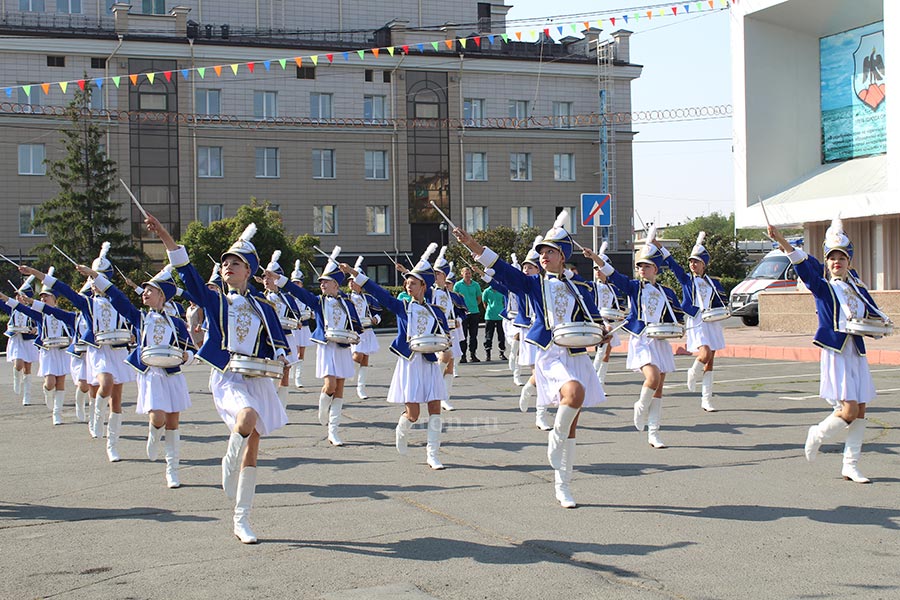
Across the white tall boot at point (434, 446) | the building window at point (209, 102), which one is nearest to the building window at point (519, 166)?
the building window at point (209, 102)

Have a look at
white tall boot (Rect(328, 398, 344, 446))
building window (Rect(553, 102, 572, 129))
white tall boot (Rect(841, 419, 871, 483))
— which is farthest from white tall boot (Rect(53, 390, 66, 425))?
building window (Rect(553, 102, 572, 129))

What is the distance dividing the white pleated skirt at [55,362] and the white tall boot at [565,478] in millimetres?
9547

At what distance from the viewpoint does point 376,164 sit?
5309 centimetres

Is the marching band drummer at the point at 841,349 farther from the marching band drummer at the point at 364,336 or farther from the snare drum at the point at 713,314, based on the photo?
the marching band drummer at the point at 364,336

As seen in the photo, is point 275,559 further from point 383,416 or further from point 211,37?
point 211,37

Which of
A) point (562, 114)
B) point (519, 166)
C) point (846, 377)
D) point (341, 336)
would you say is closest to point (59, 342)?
point (341, 336)

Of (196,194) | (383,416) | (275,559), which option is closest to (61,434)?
(383,416)

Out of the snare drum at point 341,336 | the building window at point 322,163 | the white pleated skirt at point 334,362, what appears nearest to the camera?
the white pleated skirt at point 334,362

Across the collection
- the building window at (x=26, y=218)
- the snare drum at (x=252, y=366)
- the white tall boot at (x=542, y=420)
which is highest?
the building window at (x=26, y=218)

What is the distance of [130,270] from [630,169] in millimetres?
27508

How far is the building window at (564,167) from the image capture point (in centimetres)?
5584

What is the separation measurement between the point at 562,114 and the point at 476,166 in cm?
554

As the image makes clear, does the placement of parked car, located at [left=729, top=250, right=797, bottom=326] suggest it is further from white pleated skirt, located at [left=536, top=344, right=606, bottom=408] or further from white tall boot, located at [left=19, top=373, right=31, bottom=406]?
white pleated skirt, located at [left=536, top=344, right=606, bottom=408]

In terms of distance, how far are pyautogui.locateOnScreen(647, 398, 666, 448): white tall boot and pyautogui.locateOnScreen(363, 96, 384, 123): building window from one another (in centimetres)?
4269
